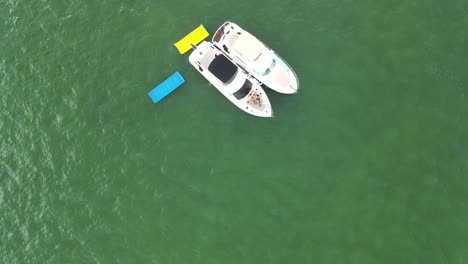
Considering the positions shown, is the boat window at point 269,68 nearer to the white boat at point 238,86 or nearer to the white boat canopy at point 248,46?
the white boat at point 238,86

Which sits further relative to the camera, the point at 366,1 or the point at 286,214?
the point at 366,1

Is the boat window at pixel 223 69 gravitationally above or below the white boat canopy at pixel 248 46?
below

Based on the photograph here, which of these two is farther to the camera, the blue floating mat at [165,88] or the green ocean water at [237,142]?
the blue floating mat at [165,88]

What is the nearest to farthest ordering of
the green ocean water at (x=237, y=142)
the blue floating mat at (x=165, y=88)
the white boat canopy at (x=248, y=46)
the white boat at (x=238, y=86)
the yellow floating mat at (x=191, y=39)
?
1. the green ocean water at (x=237, y=142)
2. the white boat canopy at (x=248, y=46)
3. the white boat at (x=238, y=86)
4. the blue floating mat at (x=165, y=88)
5. the yellow floating mat at (x=191, y=39)

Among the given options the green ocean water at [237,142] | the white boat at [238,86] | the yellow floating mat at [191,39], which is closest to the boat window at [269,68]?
the white boat at [238,86]

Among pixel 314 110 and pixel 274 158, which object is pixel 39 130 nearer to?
pixel 274 158

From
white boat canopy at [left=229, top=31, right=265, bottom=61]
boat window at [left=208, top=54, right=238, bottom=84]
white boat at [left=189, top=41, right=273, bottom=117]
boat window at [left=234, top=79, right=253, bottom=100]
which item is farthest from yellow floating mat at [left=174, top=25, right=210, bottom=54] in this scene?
boat window at [left=234, top=79, right=253, bottom=100]

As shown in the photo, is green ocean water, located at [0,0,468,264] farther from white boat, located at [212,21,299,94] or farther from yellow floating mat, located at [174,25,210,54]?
white boat, located at [212,21,299,94]

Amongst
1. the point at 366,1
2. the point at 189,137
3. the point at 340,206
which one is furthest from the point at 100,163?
the point at 366,1
